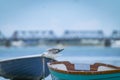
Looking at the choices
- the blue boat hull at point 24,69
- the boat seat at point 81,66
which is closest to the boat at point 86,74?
the boat seat at point 81,66

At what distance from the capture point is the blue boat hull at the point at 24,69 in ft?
51.9

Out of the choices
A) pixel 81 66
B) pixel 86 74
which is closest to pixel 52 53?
pixel 81 66

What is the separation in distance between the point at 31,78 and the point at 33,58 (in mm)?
1138

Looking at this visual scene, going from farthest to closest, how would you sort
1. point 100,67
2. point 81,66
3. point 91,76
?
point 81,66 < point 100,67 < point 91,76

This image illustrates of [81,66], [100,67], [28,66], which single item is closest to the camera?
[100,67]

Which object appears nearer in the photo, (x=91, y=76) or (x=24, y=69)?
(x=91, y=76)

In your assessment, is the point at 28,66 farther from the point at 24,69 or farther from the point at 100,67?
the point at 100,67

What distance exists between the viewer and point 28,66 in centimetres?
1594

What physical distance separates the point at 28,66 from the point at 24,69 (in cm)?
22

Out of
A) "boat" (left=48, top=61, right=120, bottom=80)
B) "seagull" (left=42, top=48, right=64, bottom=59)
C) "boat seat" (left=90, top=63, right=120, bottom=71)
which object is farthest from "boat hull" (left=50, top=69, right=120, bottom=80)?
Result: "seagull" (left=42, top=48, right=64, bottom=59)

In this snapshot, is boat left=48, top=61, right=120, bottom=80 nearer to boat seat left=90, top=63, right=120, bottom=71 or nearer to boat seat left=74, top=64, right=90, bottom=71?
boat seat left=90, top=63, right=120, bottom=71

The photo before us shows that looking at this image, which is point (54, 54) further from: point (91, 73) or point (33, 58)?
point (91, 73)

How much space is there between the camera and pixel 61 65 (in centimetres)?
1430

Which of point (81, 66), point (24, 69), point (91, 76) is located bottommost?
point (24, 69)
